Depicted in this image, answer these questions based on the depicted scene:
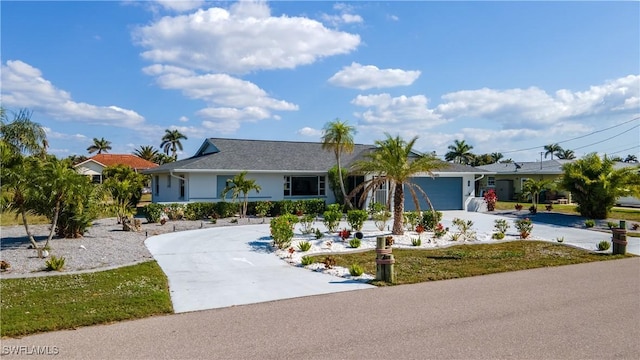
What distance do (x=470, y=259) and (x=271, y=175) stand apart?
14.3 meters

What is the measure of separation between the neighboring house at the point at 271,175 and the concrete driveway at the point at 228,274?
779cm

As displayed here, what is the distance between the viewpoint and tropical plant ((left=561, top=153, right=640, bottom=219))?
21281 millimetres

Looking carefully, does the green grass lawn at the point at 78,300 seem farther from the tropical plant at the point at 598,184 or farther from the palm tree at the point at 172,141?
the palm tree at the point at 172,141

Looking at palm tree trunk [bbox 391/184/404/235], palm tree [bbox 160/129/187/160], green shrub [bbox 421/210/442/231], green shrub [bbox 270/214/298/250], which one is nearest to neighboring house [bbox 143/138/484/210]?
green shrub [bbox 421/210/442/231]

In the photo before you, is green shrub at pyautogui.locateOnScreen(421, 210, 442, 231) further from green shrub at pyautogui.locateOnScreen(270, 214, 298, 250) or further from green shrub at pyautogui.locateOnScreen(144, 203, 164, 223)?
green shrub at pyautogui.locateOnScreen(144, 203, 164, 223)

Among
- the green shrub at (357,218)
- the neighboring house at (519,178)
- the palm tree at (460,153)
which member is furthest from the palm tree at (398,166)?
the palm tree at (460,153)

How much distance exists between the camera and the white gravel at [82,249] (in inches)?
369

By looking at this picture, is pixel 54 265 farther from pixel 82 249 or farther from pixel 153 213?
pixel 153 213

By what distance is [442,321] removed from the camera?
615 cm

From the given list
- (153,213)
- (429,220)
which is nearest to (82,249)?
(153,213)

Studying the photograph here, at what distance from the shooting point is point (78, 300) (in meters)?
6.82

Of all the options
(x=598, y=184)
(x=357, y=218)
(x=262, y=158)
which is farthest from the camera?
(x=262, y=158)

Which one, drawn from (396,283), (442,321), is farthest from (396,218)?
(442,321)

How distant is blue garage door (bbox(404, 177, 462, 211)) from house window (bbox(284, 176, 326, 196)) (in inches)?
206
